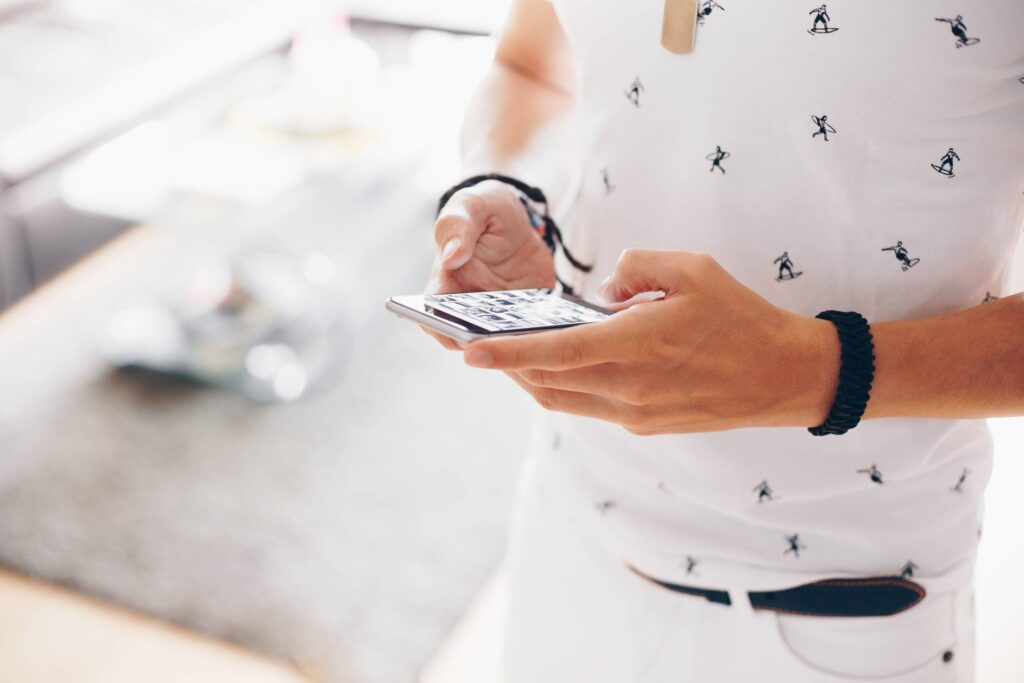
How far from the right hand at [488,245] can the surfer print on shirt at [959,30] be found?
0.33 metres

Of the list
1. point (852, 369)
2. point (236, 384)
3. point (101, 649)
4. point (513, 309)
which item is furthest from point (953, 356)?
point (236, 384)

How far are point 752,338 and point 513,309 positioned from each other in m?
0.15

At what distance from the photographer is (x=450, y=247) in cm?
63

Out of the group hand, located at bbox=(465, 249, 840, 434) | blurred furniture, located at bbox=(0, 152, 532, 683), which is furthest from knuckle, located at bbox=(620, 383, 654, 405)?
blurred furniture, located at bbox=(0, 152, 532, 683)

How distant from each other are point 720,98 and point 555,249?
0.74 feet

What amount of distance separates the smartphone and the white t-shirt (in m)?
0.12

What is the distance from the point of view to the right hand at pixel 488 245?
2.08 feet

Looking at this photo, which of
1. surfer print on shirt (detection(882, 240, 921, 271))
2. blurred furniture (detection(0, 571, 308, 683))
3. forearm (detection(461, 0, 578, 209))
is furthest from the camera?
blurred furniture (detection(0, 571, 308, 683))

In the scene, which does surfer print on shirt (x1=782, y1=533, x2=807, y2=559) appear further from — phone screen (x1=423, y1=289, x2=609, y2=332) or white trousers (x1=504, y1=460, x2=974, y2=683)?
phone screen (x1=423, y1=289, x2=609, y2=332)

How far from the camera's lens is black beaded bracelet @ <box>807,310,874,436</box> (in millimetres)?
537

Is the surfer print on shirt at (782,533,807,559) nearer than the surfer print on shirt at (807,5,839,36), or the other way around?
the surfer print on shirt at (807,5,839,36)

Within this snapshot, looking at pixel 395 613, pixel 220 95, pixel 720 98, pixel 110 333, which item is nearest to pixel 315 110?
pixel 220 95

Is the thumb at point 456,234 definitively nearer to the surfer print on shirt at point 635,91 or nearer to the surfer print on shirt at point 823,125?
the surfer print on shirt at point 635,91

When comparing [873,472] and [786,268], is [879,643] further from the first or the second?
[786,268]
